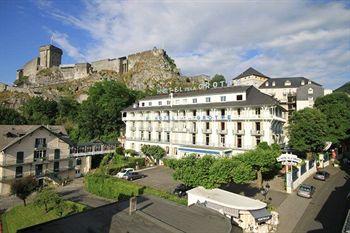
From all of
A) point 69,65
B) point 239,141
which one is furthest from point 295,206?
point 69,65

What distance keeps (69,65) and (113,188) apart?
96.2m

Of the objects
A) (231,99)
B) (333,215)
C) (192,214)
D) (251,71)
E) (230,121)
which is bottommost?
(333,215)

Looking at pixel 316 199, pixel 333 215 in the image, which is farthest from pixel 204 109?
pixel 333 215

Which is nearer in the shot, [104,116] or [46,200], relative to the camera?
[46,200]

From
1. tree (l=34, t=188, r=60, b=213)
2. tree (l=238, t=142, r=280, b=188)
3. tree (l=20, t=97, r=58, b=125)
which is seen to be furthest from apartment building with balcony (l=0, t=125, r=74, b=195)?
tree (l=238, t=142, r=280, b=188)

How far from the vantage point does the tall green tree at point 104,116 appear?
6606 centimetres

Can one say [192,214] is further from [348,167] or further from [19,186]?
[348,167]

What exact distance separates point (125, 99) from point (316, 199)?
178 feet

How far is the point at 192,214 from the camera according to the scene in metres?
16.4

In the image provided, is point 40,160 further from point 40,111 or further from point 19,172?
point 40,111

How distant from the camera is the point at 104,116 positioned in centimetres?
6769

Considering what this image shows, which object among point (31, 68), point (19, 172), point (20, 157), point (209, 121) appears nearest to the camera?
point (19, 172)

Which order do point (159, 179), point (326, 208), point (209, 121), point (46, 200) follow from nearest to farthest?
point (326, 208) → point (46, 200) → point (159, 179) → point (209, 121)

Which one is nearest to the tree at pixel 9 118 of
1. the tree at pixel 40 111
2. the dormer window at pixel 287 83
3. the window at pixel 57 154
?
the tree at pixel 40 111
